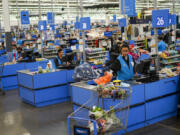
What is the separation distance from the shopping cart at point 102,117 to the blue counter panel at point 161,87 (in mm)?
1213

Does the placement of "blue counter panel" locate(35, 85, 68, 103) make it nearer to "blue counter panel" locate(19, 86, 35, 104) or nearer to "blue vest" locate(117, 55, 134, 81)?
"blue counter panel" locate(19, 86, 35, 104)

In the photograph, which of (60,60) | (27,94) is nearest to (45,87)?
(27,94)

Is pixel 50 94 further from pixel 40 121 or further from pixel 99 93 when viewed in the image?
pixel 99 93

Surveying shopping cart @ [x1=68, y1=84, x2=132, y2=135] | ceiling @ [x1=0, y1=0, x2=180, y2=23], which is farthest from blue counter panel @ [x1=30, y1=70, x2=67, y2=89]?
ceiling @ [x1=0, y1=0, x2=180, y2=23]

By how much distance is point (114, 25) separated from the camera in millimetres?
24609

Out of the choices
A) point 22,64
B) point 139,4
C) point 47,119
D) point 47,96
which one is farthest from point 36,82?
point 139,4

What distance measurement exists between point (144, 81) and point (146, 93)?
238 millimetres

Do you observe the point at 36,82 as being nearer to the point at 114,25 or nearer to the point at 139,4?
the point at 114,25

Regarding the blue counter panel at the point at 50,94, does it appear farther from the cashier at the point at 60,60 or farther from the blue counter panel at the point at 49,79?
the cashier at the point at 60,60

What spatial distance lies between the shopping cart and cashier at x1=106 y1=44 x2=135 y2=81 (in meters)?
1.11

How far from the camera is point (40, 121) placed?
6.30 metres

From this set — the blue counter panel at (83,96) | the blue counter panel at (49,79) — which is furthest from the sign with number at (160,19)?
the blue counter panel at (49,79)

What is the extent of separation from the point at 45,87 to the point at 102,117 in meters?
4.18

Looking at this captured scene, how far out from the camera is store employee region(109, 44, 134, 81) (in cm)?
548
